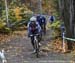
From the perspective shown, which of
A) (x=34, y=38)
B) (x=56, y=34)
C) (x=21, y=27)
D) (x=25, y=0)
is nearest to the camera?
(x=34, y=38)

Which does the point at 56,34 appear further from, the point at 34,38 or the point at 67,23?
the point at 34,38

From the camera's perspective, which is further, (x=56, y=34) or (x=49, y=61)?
(x=56, y=34)

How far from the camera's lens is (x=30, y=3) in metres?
66.4

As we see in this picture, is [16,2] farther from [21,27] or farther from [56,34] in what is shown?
[56,34]

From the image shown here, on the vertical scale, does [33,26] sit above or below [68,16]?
below

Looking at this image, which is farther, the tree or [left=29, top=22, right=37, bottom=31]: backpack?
the tree

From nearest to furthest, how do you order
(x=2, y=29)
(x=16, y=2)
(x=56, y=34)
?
(x=56, y=34) < (x=2, y=29) < (x=16, y=2)

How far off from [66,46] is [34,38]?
9.34ft

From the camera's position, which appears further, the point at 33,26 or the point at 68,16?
the point at 68,16

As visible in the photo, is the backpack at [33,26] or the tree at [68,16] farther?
→ the tree at [68,16]

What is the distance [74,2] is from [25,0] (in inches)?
1747

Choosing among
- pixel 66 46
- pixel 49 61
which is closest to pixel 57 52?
pixel 66 46

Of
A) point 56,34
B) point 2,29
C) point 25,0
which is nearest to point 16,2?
point 25,0

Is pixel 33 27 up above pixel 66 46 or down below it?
A: above
